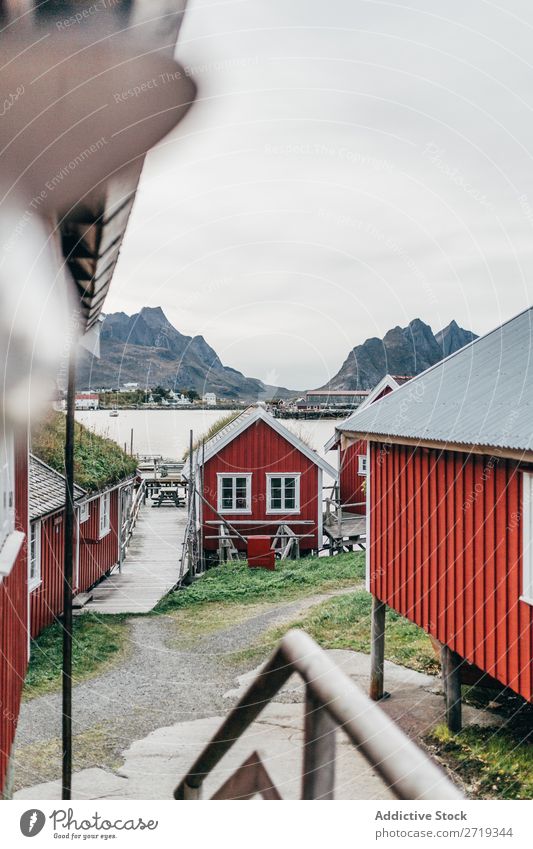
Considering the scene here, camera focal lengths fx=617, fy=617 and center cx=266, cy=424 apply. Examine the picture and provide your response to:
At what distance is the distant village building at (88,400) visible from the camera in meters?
3.33

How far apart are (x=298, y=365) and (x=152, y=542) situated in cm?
332

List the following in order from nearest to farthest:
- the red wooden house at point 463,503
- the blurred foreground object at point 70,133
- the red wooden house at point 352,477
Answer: the blurred foreground object at point 70,133, the red wooden house at point 463,503, the red wooden house at point 352,477

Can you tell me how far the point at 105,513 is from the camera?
6176 millimetres

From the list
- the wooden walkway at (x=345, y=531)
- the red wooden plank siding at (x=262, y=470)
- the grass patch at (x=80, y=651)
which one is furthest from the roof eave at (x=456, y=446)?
the red wooden plank siding at (x=262, y=470)

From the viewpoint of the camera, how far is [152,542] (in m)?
6.06

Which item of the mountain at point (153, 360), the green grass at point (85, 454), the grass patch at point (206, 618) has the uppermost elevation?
the mountain at point (153, 360)

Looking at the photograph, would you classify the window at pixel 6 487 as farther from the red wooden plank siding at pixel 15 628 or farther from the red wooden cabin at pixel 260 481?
the red wooden cabin at pixel 260 481

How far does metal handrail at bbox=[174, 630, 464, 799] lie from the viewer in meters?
1.30

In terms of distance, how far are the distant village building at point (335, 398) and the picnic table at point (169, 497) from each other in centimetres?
222

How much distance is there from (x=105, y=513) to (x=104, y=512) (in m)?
0.02

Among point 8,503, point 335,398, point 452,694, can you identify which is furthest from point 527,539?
point 8,503

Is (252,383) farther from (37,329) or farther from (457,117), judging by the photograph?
(457,117)

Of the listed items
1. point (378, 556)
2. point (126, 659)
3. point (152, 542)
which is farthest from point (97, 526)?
point (378, 556)

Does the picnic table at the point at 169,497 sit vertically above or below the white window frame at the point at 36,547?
above
